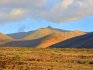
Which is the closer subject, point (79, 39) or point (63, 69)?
point (63, 69)

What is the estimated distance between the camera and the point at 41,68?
31547mm

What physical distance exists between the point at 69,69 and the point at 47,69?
2.09 meters

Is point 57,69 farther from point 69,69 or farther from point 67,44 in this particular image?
point 67,44

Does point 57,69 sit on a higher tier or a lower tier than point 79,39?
lower

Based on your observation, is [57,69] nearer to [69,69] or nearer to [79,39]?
[69,69]

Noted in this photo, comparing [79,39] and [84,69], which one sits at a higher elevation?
[79,39]

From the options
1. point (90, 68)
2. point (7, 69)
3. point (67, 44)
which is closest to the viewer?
point (7, 69)

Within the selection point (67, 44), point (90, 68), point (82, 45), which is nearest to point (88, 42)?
point (82, 45)

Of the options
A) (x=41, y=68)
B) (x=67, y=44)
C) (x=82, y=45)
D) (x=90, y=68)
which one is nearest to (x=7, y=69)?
(x=41, y=68)

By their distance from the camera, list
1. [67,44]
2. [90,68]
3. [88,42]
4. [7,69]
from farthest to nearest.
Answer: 1. [67,44]
2. [88,42]
3. [90,68]
4. [7,69]

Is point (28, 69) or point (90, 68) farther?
point (90, 68)

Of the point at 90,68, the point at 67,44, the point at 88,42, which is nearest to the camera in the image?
the point at 90,68

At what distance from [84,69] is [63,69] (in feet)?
6.82

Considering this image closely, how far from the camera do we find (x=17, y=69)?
30.3 m
